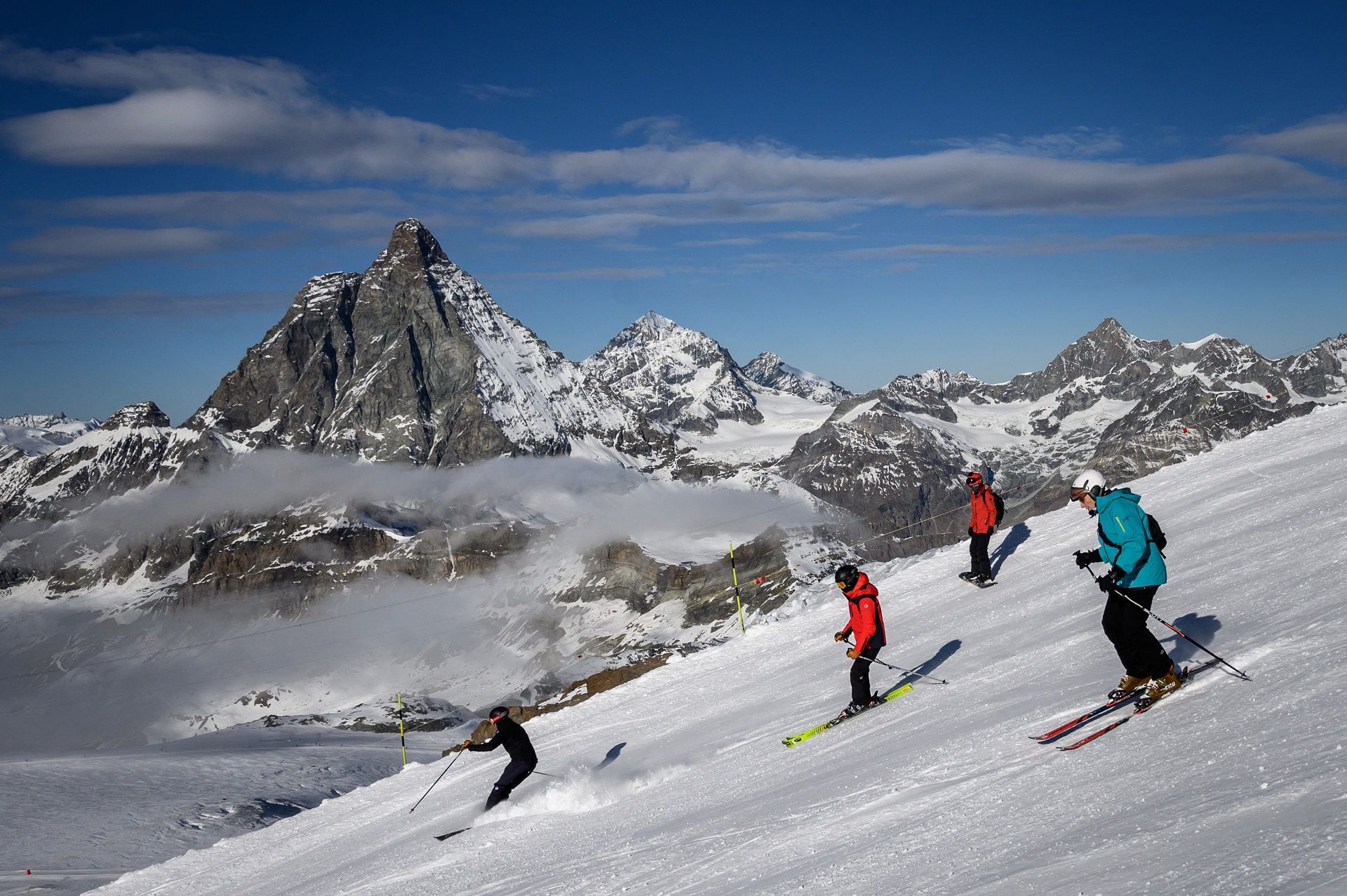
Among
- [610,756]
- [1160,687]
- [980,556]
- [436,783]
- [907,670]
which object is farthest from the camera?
[980,556]

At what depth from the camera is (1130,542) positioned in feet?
34.0

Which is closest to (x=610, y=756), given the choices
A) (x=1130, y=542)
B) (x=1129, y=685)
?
(x=1129, y=685)

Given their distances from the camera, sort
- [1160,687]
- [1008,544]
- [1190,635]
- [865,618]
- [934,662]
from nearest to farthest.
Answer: [1160,687] → [1190,635] → [865,618] → [934,662] → [1008,544]

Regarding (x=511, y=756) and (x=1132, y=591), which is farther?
(x=511, y=756)

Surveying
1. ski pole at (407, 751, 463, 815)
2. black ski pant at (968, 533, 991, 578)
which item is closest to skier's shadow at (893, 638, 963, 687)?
black ski pant at (968, 533, 991, 578)

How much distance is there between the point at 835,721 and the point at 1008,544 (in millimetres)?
10778

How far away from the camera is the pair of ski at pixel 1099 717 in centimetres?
977

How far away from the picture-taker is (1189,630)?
1255 centimetres

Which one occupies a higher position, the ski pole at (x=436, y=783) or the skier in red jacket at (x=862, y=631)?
the skier in red jacket at (x=862, y=631)

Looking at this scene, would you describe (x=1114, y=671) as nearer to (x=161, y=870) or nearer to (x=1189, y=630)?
(x=1189, y=630)

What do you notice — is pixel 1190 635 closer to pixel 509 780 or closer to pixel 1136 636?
pixel 1136 636

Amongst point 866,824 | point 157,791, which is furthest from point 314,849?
point 157,791

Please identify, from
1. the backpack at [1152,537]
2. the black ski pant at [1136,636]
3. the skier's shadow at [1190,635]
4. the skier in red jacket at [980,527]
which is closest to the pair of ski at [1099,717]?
the black ski pant at [1136,636]

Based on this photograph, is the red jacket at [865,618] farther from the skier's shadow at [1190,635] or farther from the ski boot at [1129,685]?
the ski boot at [1129,685]
